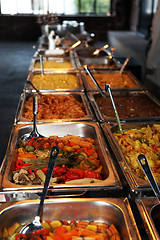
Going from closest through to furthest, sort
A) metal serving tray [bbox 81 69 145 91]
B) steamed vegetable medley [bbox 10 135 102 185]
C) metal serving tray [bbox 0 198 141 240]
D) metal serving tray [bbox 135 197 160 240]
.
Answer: metal serving tray [bbox 135 197 160 240]
metal serving tray [bbox 0 198 141 240]
steamed vegetable medley [bbox 10 135 102 185]
metal serving tray [bbox 81 69 145 91]

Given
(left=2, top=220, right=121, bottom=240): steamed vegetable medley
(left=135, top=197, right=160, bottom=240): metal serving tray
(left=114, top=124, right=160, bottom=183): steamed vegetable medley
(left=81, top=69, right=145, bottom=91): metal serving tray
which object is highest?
(left=81, top=69, right=145, bottom=91): metal serving tray

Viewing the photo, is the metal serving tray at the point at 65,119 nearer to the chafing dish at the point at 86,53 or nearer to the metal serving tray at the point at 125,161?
the metal serving tray at the point at 125,161

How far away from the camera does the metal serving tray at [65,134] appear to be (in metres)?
1.12

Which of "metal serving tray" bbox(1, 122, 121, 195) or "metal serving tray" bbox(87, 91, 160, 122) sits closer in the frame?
"metal serving tray" bbox(1, 122, 121, 195)

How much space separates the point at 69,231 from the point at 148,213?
0.31m

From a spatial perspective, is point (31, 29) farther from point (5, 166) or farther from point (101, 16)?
point (5, 166)

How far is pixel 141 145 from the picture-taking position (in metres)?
1.54

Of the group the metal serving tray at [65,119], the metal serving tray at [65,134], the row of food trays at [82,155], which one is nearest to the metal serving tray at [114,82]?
the row of food trays at [82,155]

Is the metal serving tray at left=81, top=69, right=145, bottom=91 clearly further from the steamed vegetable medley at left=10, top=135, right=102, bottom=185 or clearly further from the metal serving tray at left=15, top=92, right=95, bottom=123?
the steamed vegetable medley at left=10, top=135, right=102, bottom=185

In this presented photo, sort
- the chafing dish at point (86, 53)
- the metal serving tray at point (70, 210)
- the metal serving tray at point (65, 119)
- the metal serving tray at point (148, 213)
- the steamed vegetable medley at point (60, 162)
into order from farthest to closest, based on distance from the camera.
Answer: the chafing dish at point (86, 53)
the metal serving tray at point (65, 119)
the steamed vegetable medley at point (60, 162)
the metal serving tray at point (70, 210)
the metal serving tray at point (148, 213)

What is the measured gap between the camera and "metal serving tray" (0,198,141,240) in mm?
1034

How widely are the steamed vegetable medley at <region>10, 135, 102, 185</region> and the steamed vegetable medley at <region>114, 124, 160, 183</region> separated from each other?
0.57 ft

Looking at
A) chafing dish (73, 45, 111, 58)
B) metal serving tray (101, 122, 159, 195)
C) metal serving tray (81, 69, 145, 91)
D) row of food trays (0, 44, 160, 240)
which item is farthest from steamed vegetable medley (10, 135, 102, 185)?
chafing dish (73, 45, 111, 58)

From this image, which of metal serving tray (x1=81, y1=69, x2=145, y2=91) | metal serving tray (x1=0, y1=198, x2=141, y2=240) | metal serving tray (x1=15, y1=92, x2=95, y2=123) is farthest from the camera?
metal serving tray (x1=81, y1=69, x2=145, y2=91)
